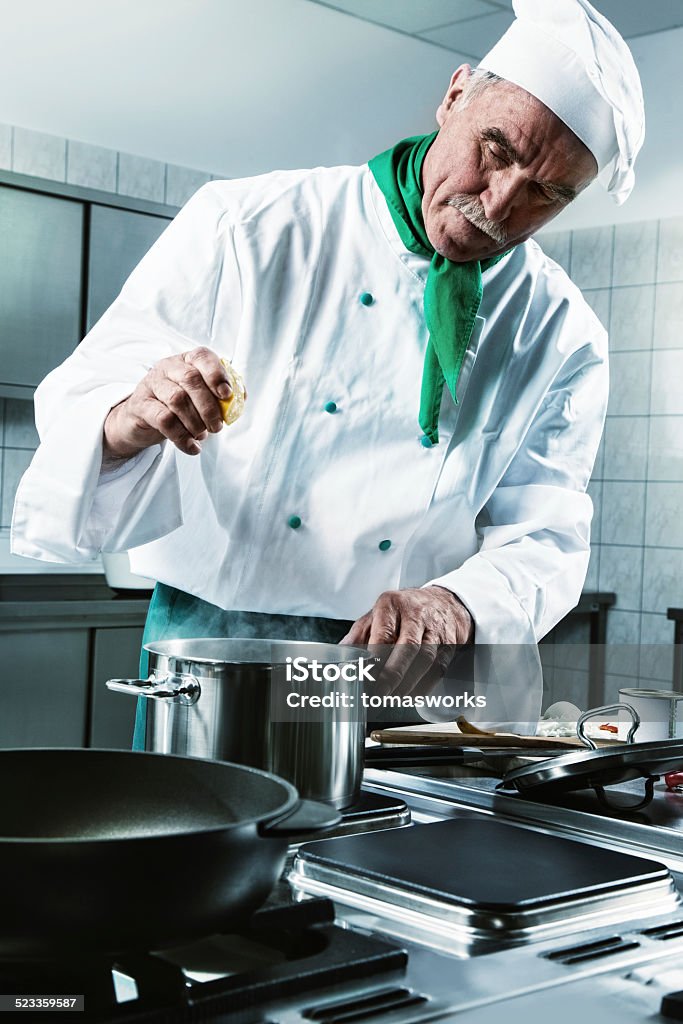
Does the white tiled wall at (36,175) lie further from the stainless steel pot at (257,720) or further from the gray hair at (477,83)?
the stainless steel pot at (257,720)

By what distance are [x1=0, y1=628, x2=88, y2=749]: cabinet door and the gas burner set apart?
226 centimetres

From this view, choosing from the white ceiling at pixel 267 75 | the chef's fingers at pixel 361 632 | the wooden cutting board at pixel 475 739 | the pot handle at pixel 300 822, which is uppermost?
the white ceiling at pixel 267 75

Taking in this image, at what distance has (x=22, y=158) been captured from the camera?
10.7 ft

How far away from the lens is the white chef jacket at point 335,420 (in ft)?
4.35

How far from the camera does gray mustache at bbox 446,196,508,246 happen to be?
1.22 m

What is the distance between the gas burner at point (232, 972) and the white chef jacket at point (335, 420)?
0.79 metres

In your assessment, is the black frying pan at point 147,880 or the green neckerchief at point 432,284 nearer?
the black frying pan at point 147,880

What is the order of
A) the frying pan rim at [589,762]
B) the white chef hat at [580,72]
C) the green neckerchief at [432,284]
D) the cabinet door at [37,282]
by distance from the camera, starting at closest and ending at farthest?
the frying pan rim at [589,762], the white chef hat at [580,72], the green neckerchief at [432,284], the cabinet door at [37,282]

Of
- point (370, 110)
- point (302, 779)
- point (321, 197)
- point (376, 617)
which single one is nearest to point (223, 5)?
point (370, 110)

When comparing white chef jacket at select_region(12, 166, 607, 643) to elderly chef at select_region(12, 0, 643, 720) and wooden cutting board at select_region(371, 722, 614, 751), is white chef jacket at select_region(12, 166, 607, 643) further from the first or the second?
wooden cutting board at select_region(371, 722, 614, 751)

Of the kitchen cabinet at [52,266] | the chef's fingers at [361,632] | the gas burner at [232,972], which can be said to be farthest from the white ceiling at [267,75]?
the gas burner at [232,972]

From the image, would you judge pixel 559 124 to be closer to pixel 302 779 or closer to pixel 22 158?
pixel 302 779

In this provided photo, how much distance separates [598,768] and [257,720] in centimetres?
25

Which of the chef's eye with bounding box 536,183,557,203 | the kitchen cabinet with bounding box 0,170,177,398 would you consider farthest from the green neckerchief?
the kitchen cabinet with bounding box 0,170,177,398
